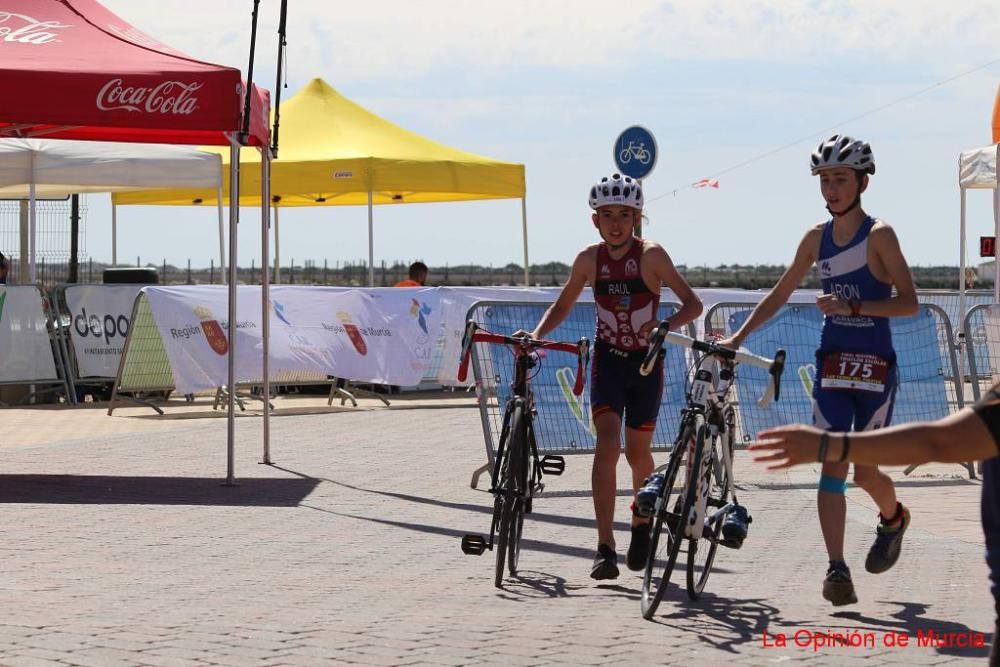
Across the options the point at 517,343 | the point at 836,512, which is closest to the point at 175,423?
the point at 517,343

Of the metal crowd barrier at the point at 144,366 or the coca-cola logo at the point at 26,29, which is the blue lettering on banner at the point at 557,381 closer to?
the coca-cola logo at the point at 26,29

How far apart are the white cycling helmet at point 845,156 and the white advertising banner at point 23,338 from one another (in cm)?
1439

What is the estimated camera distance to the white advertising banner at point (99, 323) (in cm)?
2083

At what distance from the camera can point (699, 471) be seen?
7.08 meters

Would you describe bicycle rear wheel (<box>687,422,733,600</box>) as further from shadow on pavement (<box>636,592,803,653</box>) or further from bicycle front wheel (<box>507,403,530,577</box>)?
bicycle front wheel (<box>507,403,530,577</box>)

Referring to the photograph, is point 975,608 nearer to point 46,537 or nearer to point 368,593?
point 368,593

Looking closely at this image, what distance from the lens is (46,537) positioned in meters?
9.40

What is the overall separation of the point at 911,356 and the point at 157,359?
9.70 metres

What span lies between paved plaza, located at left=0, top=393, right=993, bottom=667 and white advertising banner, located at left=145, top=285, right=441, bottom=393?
485cm

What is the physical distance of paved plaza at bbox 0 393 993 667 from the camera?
6.29m

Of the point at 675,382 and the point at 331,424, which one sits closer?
the point at 675,382

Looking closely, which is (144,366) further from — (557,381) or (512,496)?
(512,496)

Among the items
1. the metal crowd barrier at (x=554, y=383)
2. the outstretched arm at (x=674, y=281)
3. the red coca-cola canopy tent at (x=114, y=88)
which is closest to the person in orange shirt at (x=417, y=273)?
the metal crowd barrier at (x=554, y=383)

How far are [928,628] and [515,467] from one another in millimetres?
2088
